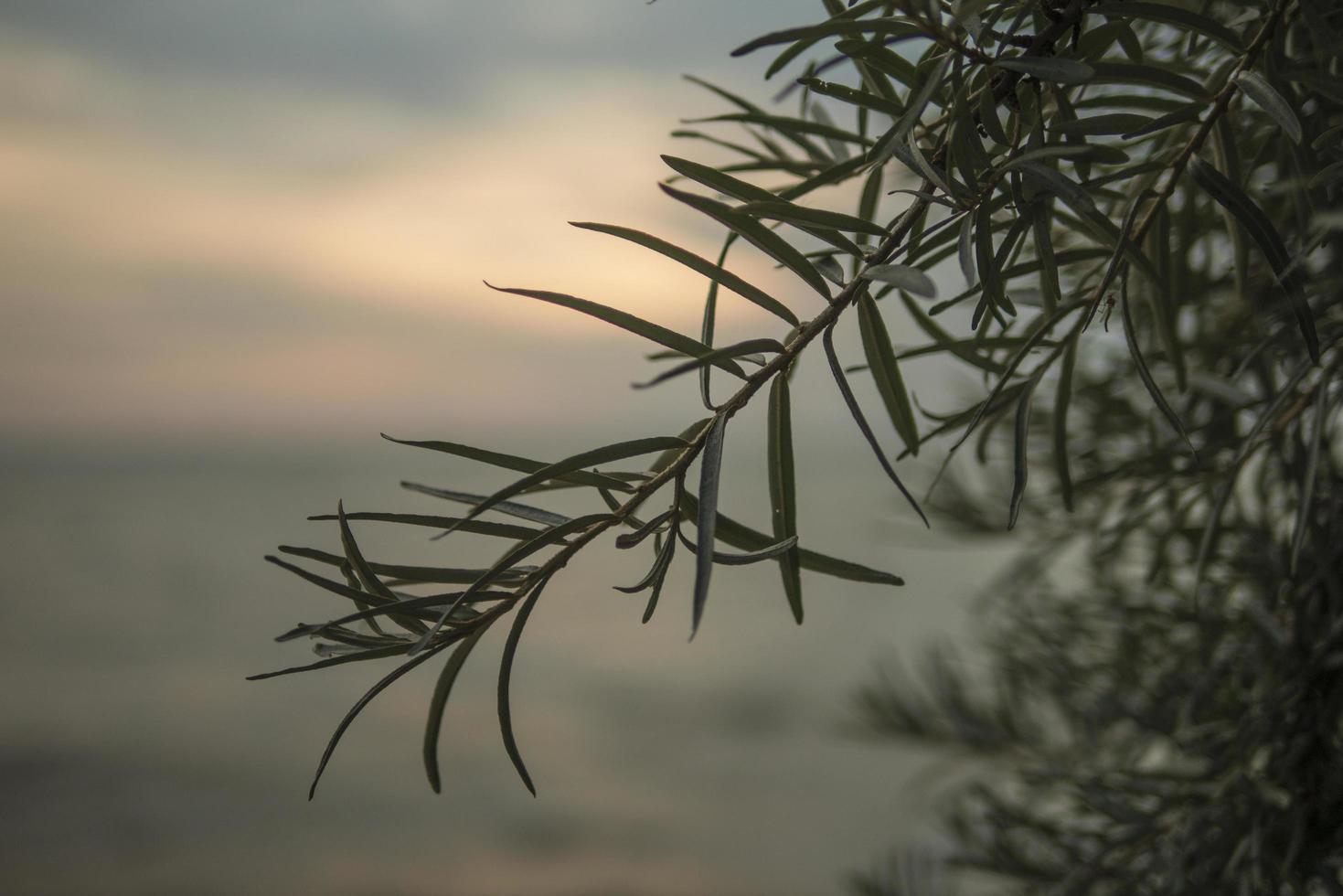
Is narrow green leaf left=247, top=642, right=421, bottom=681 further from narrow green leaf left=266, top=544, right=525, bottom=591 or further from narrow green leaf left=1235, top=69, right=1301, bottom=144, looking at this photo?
narrow green leaf left=1235, top=69, right=1301, bottom=144

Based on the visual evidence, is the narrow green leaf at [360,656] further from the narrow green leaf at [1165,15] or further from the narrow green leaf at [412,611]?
the narrow green leaf at [1165,15]

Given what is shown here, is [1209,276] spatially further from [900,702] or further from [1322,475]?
[900,702]

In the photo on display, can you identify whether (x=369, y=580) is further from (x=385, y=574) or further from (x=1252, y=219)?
(x=1252, y=219)

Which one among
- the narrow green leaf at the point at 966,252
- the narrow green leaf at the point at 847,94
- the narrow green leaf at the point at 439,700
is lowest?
the narrow green leaf at the point at 439,700

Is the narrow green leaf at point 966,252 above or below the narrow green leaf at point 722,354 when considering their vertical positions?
above

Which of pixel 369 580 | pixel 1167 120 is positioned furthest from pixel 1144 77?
pixel 369 580

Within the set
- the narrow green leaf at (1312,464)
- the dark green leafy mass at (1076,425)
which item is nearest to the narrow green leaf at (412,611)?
the dark green leafy mass at (1076,425)

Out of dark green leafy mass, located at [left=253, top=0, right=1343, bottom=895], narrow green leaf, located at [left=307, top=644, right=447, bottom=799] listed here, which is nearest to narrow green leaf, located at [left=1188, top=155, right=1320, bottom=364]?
dark green leafy mass, located at [left=253, top=0, right=1343, bottom=895]
